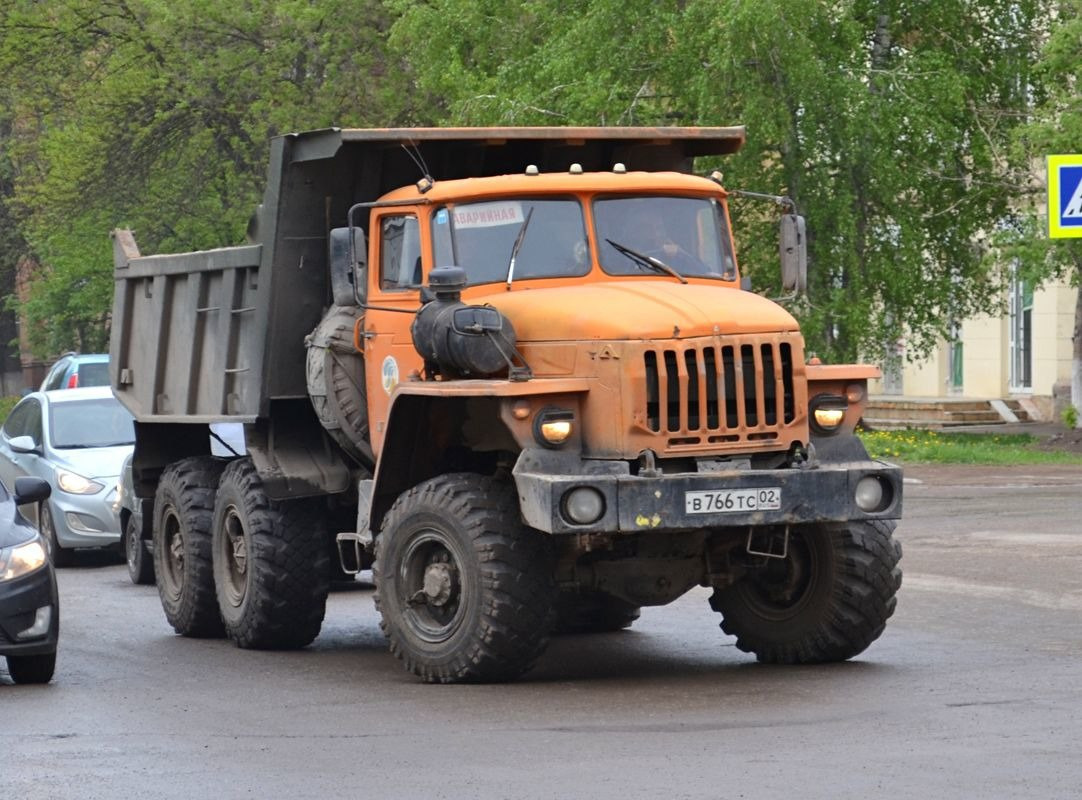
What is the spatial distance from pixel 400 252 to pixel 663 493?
244 cm

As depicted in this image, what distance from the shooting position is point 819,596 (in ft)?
37.6

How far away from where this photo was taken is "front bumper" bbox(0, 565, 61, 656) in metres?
11.2

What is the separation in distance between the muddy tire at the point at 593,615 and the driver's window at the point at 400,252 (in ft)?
8.27

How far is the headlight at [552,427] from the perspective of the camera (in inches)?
416

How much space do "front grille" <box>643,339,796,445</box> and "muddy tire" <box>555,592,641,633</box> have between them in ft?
9.56

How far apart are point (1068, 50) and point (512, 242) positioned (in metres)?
20.8

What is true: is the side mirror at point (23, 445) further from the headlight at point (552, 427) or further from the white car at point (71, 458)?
the headlight at point (552, 427)

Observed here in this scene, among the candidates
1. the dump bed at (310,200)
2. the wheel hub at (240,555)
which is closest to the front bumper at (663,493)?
the dump bed at (310,200)

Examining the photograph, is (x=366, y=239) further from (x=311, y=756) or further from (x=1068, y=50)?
(x=1068, y=50)

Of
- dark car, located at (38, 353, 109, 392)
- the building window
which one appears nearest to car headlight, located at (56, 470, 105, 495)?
dark car, located at (38, 353, 109, 392)

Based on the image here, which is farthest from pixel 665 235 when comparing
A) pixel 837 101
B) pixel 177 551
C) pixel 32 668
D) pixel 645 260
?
pixel 837 101

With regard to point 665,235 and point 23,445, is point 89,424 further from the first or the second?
point 665,235

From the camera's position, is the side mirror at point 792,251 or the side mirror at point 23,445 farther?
the side mirror at point 23,445

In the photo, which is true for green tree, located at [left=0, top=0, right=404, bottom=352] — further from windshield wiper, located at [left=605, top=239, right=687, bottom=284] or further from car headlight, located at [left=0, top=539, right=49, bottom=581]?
car headlight, located at [left=0, top=539, right=49, bottom=581]
